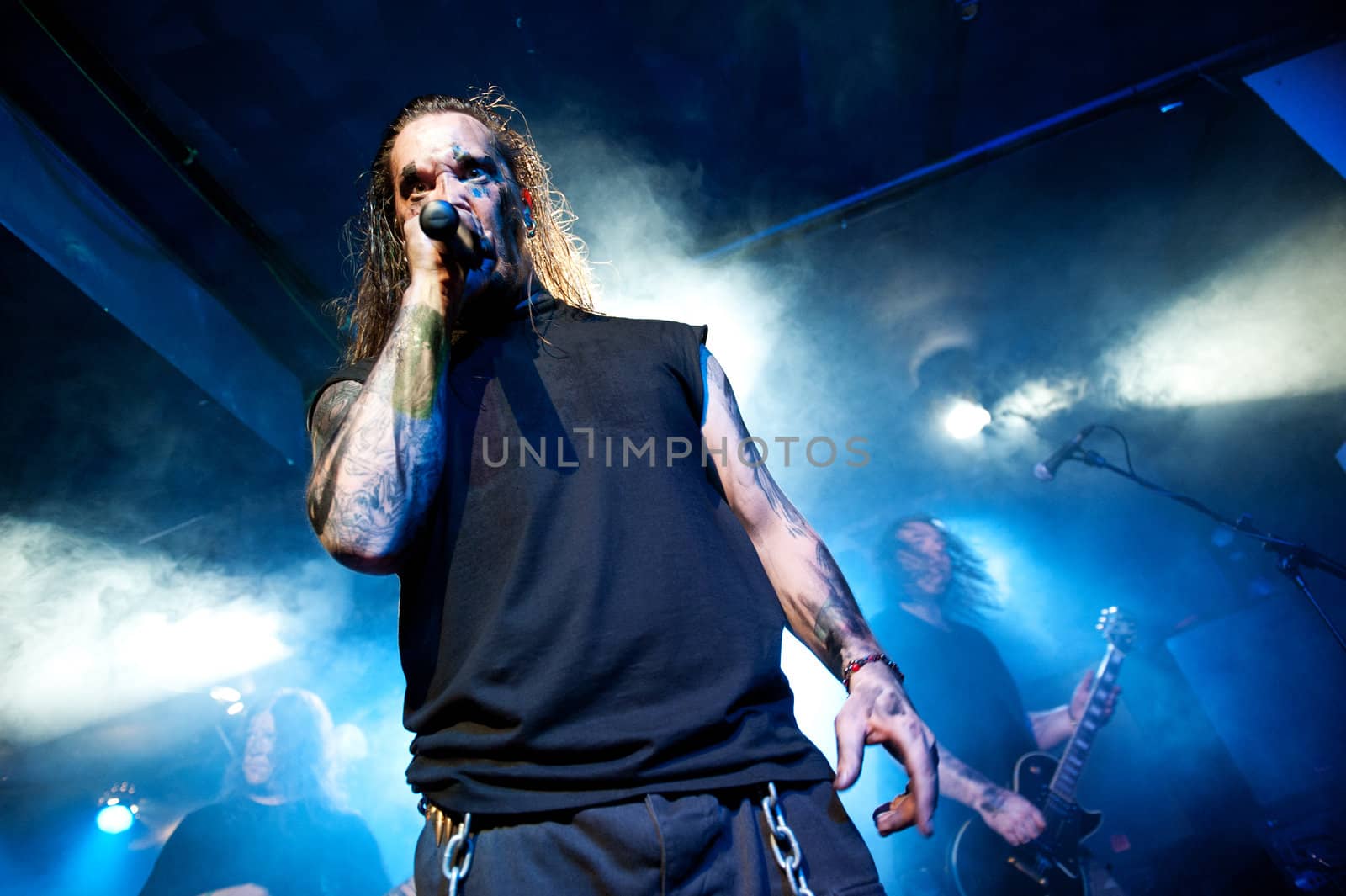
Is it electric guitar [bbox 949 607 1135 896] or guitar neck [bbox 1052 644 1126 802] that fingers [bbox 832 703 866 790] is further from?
guitar neck [bbox 1052 644 1126 802]

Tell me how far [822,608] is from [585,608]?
0.46 meters

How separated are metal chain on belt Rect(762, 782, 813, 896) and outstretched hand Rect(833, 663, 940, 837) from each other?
Result: 0.10 m

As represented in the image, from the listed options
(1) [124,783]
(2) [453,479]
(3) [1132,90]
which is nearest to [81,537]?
(1) [124,783]

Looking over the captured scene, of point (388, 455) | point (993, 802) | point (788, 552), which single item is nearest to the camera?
point (388, 455)

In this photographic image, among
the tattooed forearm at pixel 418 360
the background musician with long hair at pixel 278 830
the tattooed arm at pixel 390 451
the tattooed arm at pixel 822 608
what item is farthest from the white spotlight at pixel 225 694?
the tattooed arm at pixel 822 608

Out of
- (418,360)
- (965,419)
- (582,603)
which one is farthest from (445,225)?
(965,419)

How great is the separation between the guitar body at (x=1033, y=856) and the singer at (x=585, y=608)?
12.5 ft

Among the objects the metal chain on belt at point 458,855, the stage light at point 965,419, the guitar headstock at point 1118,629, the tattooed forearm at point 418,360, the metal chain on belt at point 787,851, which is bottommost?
the metal chain on belt at point 787,851

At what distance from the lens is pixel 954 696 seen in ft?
14.6

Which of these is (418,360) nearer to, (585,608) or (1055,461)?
(585,608)

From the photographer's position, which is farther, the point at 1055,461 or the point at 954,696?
the point at 1055,461

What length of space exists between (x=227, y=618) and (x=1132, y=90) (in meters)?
6.78

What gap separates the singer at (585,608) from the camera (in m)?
0.79

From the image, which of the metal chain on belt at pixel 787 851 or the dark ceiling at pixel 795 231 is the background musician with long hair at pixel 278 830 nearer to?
the dark ceiling at pixel 795 231
